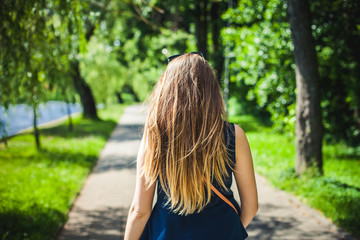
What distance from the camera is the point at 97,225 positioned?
14.0 ft

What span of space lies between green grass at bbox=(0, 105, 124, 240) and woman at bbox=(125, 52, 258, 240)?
2.83 metres

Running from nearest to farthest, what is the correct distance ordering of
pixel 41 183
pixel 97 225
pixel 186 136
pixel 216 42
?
pixel 186 136 < pixel 97 225 < pixel 41 183 < pixel 216 42

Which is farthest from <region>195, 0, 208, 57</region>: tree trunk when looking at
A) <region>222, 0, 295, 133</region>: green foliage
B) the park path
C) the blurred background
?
the park path

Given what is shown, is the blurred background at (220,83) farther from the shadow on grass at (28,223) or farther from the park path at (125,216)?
the park path at (125,216)

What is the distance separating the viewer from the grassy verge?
4277 millimetres

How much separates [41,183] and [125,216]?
7.09 ft

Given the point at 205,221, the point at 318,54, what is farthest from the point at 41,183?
the point at 318,54

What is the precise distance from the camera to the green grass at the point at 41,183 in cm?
388

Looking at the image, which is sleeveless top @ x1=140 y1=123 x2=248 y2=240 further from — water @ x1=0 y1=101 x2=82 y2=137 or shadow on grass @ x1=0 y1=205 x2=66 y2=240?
water @ x1=0 y1=101 x2=82 y2=137

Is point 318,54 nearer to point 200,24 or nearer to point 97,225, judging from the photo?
point 200,24

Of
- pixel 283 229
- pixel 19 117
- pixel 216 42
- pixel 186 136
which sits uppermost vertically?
pixel 216 42

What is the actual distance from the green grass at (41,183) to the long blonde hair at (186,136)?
9.53 ft

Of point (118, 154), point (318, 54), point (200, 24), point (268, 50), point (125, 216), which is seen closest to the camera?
point (125, 216)

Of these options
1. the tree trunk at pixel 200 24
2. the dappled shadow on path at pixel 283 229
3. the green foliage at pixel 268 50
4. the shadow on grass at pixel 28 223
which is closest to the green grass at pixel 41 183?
the shadow on grass at pixel 28 223
